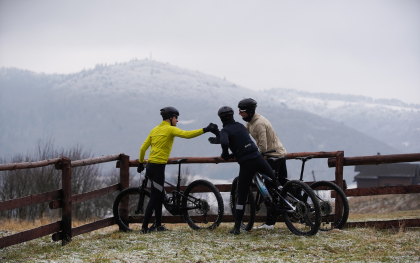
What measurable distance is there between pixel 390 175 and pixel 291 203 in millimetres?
85203

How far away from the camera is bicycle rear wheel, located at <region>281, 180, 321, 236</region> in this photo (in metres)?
6.98

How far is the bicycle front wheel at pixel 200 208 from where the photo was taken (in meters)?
8.16

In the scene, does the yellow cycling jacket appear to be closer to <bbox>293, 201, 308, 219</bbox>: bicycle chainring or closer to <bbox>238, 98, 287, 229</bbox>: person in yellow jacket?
<bbox>238, 98, 287, 229</bbox>: person in yellow jacket

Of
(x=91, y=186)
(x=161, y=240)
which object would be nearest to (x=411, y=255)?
(x=161, y=240)

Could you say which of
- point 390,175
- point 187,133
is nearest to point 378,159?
point 187,133

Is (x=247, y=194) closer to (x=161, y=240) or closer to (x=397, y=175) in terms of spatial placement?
(x=161, y=240)

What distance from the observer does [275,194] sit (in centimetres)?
755

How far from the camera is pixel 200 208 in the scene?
819cm

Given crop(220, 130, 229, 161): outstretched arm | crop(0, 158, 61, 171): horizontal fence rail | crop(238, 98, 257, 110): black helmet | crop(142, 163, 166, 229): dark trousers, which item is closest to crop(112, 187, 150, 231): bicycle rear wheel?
crop(142, 163, 166, 229): dark trousers

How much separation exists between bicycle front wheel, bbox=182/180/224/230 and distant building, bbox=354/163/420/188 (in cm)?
8141

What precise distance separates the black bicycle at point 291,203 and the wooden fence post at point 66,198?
2.95m

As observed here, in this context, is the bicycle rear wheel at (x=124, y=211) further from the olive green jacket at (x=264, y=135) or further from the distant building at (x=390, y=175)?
the distant building at (x=390, y=175)

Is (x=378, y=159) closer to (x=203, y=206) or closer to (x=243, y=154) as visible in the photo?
(x=243, y=154)

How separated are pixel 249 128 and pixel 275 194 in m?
1.19
